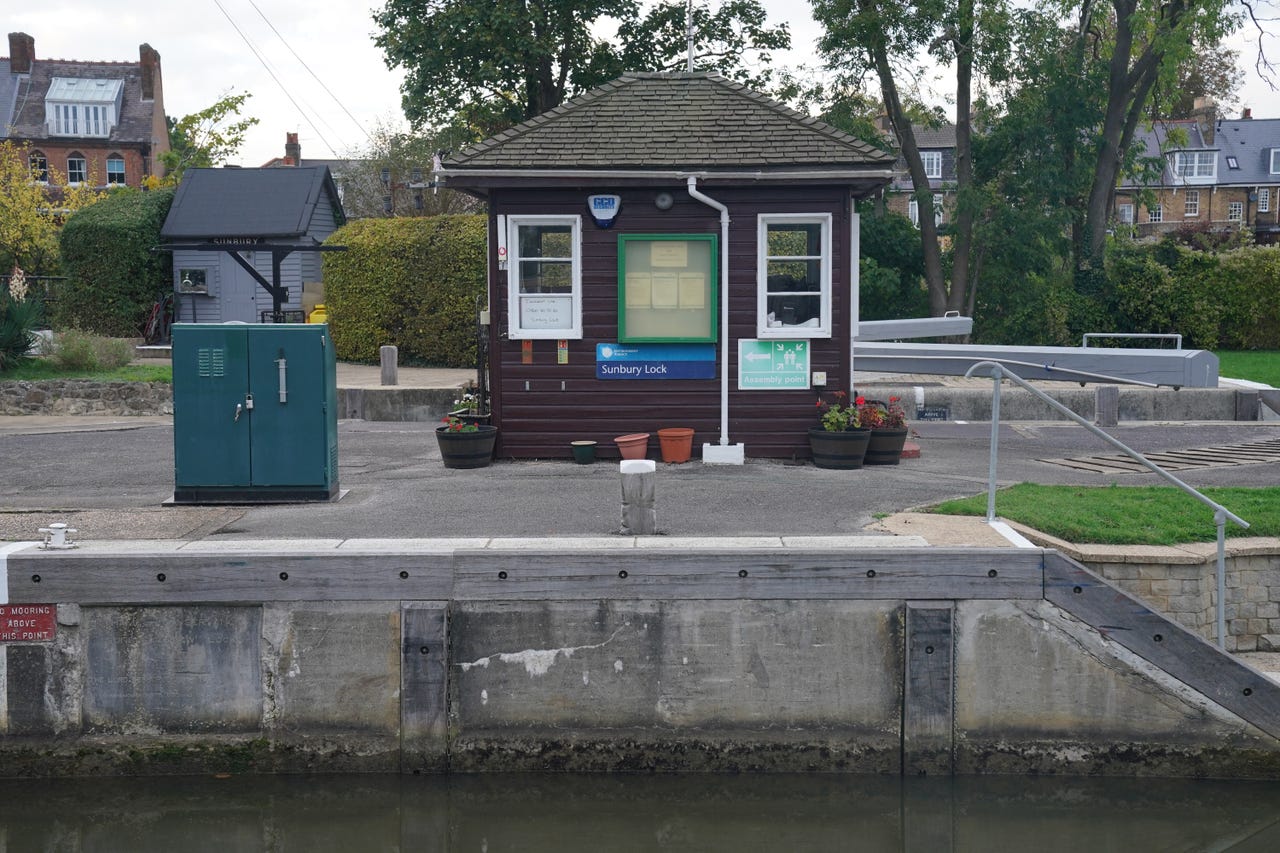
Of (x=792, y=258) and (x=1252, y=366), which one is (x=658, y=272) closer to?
(x=792, y=258)

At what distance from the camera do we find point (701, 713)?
9.10m

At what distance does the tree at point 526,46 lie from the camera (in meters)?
28.4

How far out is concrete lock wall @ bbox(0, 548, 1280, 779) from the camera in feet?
29.2

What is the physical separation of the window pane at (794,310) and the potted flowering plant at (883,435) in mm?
1121

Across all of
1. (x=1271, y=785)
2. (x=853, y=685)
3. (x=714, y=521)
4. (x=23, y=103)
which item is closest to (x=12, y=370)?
(x=714, y=521)

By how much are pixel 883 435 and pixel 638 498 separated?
498 centimetres

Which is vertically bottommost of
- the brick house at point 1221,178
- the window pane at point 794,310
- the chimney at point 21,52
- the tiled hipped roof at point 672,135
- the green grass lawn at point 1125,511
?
the green grass lawn at point 1125,511

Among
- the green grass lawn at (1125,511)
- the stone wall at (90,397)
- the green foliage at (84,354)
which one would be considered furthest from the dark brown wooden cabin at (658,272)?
the green foliage at (84,354)

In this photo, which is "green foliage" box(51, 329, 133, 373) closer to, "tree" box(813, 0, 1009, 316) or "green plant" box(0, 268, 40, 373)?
"green plant" box(0, 268, 40, 373)

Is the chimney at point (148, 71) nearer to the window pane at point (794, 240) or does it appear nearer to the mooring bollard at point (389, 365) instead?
the mooring bollard at point (389, 365)

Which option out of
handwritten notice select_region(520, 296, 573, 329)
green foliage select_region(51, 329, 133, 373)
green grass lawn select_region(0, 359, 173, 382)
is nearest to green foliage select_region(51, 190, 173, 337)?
green foliage select_region(51, 329, 133, 373)

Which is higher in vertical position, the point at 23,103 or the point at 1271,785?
the point at 23,103

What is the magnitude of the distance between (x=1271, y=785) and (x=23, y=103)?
201 ft

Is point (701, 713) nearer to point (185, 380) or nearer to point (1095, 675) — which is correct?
point (1095, 675)
